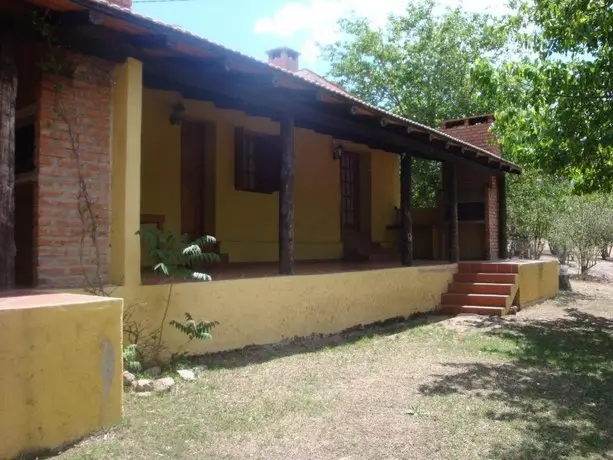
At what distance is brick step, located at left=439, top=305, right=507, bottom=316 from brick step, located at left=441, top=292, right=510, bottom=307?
0.11 m

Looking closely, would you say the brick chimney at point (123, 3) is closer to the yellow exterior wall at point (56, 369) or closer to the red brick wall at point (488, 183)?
the yellow exterior wall at point (56, 369)

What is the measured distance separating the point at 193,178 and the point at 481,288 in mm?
5748

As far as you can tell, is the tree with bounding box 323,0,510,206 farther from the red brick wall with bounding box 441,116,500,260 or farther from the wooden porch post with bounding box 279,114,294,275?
the wooden porch post with bounding box 279,114,294,275

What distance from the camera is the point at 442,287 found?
10727 millimetres

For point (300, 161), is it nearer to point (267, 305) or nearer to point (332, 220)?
point (332, 220)

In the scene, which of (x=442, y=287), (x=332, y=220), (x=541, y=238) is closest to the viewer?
(x=442, y=287)

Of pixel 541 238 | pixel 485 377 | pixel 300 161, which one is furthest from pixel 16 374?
pixel 541 238

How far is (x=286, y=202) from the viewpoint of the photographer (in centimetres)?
722

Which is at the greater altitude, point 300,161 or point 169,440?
point 300,161

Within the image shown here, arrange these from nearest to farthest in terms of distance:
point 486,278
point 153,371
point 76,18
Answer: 1. point 76,18
2. point 153,371
3. point 486,278

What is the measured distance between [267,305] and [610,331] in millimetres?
5576

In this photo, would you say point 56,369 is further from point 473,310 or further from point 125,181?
point 473,310

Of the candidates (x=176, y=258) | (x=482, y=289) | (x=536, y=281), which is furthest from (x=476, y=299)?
(x=176, y=258)

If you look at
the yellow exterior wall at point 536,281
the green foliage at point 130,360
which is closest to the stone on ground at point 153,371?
the green foliage at point 130,360
